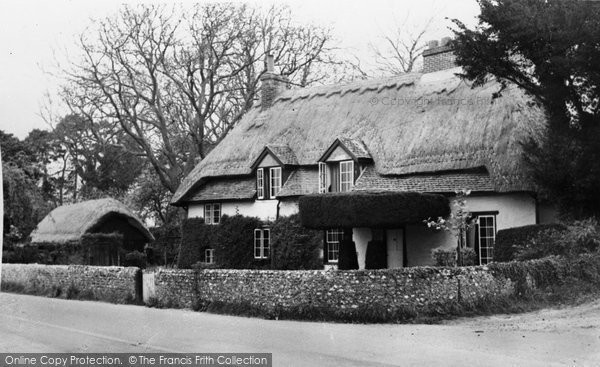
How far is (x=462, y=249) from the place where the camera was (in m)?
22.9

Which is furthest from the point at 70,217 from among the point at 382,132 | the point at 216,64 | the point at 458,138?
the point at 458,138

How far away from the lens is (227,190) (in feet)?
107

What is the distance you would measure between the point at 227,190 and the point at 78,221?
10.7m

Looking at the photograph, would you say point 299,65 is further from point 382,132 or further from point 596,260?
point 596,260

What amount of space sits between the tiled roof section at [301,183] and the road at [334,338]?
12.8 metres

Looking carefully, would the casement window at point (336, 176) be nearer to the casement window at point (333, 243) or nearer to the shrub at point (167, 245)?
the casement window at point (333, 243)

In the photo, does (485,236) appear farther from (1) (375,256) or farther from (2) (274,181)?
(2) (274,181)

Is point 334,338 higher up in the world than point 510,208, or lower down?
lower down

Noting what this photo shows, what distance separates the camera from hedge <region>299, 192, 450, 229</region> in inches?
949

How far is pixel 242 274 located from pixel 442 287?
15.5ft

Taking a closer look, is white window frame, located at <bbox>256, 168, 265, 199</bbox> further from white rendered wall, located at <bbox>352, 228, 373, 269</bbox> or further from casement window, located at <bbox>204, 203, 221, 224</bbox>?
white rendered wall, located at <bbox>352, 228, 373, 269</bbox>

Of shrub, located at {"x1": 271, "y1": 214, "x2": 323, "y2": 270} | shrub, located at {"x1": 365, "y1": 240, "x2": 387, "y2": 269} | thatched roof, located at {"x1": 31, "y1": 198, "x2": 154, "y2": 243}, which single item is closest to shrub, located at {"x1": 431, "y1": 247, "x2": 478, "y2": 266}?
shrub, located at {"x1": 365, "y1": 240, "x2": 387, "y2": 269}

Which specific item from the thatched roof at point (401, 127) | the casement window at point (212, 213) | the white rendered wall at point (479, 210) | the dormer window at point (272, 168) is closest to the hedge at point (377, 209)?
the white rendered wall at point (479, 210)

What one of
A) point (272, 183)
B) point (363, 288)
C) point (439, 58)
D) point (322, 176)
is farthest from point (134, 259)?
point (363, 288)
